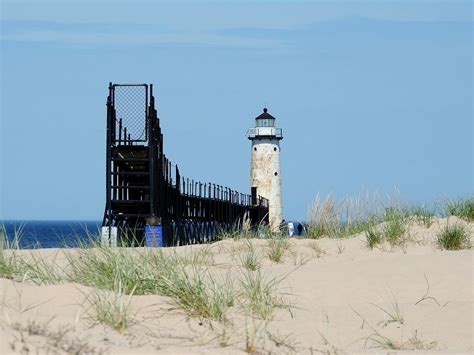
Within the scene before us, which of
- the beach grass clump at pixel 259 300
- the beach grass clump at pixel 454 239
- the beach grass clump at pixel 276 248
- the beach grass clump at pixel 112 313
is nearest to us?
the beach grass clump at pixel 112 313

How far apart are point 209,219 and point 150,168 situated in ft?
41.1

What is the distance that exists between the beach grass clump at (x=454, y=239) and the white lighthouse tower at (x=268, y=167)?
41.1 metres

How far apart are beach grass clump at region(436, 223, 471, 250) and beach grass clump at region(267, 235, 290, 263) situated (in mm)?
1982

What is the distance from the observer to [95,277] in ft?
21.8

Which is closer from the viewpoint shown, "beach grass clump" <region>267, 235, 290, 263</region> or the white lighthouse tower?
"beach grass clump" <region>267, 235, 290, 263</region>

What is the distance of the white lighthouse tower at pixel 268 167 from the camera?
5281 centimetres

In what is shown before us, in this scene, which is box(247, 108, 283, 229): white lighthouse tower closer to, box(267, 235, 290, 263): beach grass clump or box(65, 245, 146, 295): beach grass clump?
box(267, 235, 290, 263): beach grass clump

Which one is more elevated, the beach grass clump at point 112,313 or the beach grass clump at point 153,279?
the beach grass clump at point 153,279

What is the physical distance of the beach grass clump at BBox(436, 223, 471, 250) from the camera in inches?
436

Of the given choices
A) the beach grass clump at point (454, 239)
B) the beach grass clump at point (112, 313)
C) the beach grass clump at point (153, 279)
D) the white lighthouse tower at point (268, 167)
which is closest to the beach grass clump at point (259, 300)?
the beach grass clump at point (153, 279)

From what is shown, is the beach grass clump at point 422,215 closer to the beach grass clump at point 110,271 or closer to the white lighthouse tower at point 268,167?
the beach grass clump at point 110,271

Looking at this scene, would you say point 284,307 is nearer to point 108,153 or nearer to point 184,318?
point 184,318

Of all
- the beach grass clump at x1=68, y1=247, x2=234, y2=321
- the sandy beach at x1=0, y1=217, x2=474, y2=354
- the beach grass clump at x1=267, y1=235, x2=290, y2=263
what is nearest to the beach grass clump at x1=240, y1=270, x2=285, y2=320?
the sandy beach at x1=0, y1=217, x2=474, y2=354

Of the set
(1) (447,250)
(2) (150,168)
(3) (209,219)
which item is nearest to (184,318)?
(1) (447,250)
